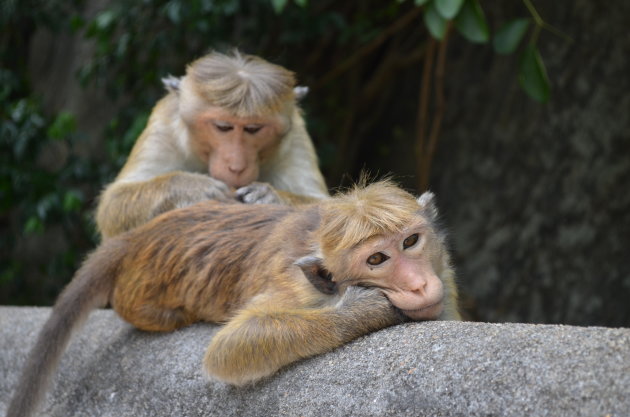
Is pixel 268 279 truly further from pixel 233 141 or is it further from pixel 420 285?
pixel 233 141

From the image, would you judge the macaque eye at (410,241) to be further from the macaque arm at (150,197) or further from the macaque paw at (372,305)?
the macaque arm at (150,197)

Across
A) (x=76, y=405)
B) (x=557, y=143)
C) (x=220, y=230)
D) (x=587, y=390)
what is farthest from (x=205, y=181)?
(x=557, y=143)

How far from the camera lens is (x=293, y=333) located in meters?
3.18

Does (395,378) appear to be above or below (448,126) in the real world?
above

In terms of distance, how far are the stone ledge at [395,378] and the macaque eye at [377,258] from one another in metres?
0.25

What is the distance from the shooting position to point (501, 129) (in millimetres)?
7848

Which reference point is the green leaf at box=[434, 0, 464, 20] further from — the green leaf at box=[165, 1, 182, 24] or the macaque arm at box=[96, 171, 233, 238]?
the green leaf at box=[165, 1, 182, 24]

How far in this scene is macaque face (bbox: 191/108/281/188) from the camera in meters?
5.07

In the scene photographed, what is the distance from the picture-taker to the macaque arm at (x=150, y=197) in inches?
193

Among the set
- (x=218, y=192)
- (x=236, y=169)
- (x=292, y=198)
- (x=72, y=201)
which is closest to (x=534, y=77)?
(x=292, y=198)

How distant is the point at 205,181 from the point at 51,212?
9.58 feet

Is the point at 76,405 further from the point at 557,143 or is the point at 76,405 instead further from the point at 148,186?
the point at 557,143

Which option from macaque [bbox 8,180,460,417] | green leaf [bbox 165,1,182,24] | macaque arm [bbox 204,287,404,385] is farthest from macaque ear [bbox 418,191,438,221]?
green leaf [bbox 165,1,182,24]

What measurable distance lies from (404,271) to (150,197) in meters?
2.33
